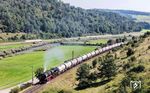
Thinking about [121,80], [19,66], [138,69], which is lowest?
[19,66]

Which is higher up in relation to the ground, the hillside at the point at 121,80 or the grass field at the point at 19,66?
the hillside at the point at 121,80

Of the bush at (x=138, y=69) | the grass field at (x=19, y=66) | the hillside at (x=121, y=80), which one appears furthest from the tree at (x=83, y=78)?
the grass field at (x=19, y=66)

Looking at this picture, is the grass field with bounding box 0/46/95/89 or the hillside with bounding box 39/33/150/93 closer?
the hillside with bounding box 39/33/150/93

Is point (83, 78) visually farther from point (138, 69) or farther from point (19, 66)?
point (19, 66)

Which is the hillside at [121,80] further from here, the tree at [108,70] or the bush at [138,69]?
the tree at [108,70]

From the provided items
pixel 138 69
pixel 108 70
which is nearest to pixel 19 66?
pixel 108 70

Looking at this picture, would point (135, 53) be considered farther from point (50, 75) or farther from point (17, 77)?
point (17, 77)

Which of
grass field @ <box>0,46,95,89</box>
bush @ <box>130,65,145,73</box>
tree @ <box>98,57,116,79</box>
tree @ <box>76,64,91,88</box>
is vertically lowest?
grass field @ <box>0,46,95,89</box>

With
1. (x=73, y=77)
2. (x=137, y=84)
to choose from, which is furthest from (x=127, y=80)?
(x=73, y=77)

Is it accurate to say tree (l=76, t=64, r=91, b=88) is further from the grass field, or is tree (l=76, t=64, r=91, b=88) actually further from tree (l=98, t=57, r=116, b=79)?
the grass field

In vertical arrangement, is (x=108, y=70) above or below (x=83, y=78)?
above

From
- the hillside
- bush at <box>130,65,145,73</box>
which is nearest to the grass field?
the hillside
